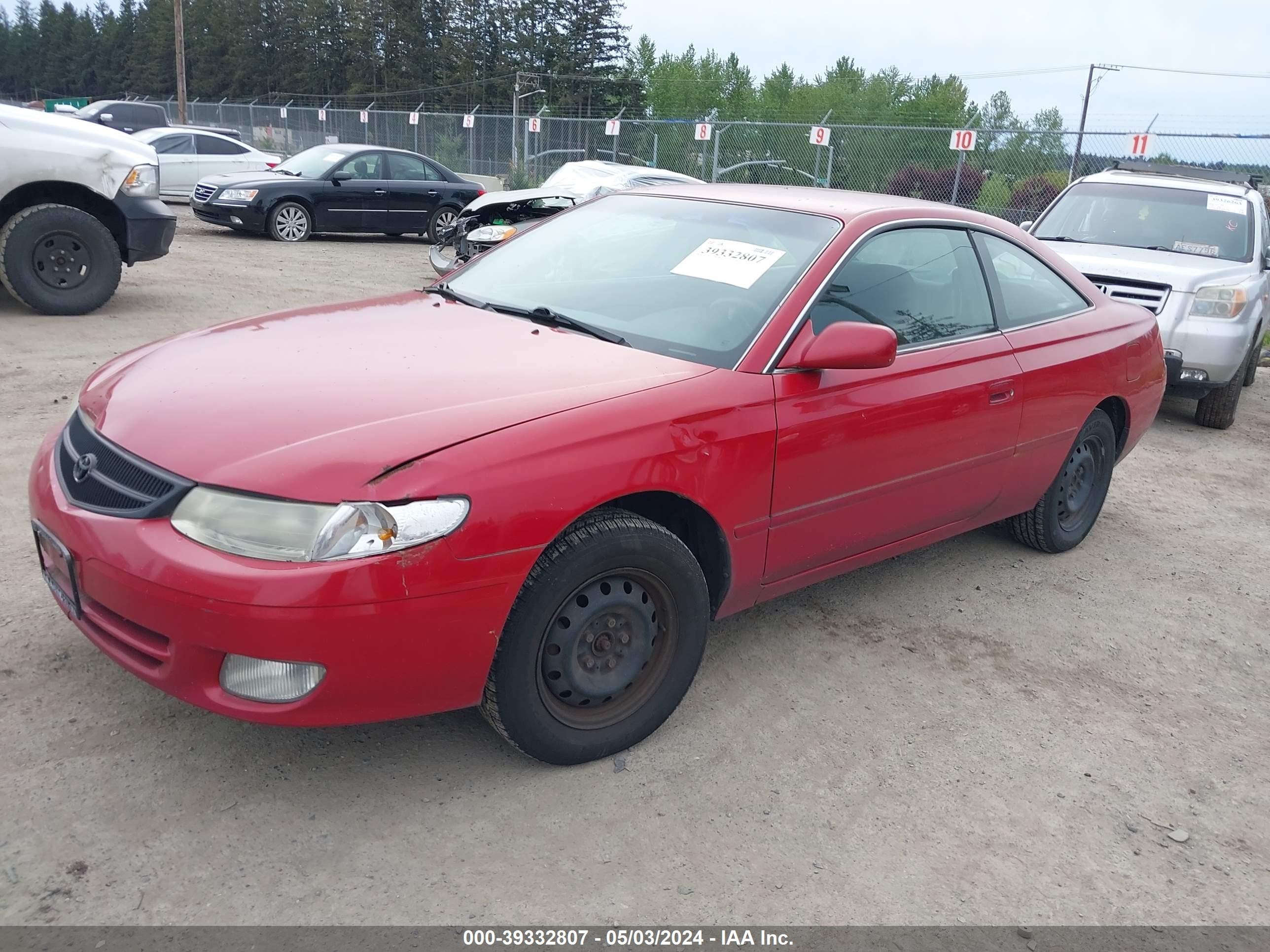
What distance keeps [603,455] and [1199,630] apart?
9.43 feet

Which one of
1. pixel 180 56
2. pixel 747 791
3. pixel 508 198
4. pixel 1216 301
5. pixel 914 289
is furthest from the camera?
pixel 180 56

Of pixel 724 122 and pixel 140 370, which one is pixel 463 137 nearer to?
pixel 724 122

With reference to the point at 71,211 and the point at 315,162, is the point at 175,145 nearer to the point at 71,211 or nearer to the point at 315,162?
the point at 315,162

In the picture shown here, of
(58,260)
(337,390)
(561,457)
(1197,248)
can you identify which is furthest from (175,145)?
(561,457)

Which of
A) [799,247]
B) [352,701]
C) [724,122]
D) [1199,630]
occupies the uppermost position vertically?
[724,122]

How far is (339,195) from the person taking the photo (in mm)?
14383

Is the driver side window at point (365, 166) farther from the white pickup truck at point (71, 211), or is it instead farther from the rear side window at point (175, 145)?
the white pickup truck at point (71, 211)

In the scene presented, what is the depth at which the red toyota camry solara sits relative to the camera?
230 cm

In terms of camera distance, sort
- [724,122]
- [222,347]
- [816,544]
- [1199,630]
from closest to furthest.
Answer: [222,347], [816,544], [1199,630], [724,122]

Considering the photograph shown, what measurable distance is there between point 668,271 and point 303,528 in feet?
5.65

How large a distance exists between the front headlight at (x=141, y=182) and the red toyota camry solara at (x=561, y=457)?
16.7ft


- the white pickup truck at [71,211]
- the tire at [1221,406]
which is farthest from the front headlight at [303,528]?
the tire at [1221,406]

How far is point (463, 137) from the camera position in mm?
31312

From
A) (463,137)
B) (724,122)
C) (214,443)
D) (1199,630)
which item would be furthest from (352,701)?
(463,137)
